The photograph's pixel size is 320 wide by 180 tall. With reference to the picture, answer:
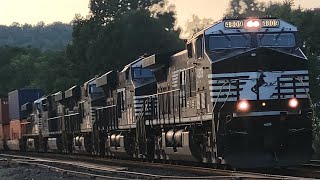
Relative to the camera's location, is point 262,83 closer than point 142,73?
Yes

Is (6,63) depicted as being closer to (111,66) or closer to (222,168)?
(111,66)

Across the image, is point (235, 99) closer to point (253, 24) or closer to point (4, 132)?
point (253, 24)

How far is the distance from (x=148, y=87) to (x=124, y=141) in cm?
255

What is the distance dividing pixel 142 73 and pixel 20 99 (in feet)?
78.8

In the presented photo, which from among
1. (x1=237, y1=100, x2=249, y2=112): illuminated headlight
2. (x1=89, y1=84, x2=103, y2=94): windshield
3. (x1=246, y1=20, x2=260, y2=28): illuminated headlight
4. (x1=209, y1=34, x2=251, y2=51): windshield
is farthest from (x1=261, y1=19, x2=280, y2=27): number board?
(x1=89, y1=84, x2=103, y2=94): windshield

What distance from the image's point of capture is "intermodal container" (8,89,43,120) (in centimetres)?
4434

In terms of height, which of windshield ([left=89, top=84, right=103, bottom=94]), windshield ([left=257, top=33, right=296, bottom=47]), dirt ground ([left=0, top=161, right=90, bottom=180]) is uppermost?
windshield ([left=257, top=33, right=296, bottom=47])

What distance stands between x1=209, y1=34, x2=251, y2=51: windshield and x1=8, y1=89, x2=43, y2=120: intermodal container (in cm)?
3052

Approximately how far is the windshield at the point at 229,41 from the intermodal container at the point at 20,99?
100 feet

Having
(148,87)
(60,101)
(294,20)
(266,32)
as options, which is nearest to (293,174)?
(266,32)

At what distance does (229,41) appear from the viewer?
48.7 ft

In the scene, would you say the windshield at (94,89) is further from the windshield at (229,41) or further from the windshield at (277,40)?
the windshield at (277,40)

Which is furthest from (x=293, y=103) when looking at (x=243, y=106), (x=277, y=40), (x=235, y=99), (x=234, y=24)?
(x=234, y=24)

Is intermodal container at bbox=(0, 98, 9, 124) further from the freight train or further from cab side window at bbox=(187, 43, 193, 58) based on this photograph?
cab side window at bbox=(187, 43, 193, 58)
